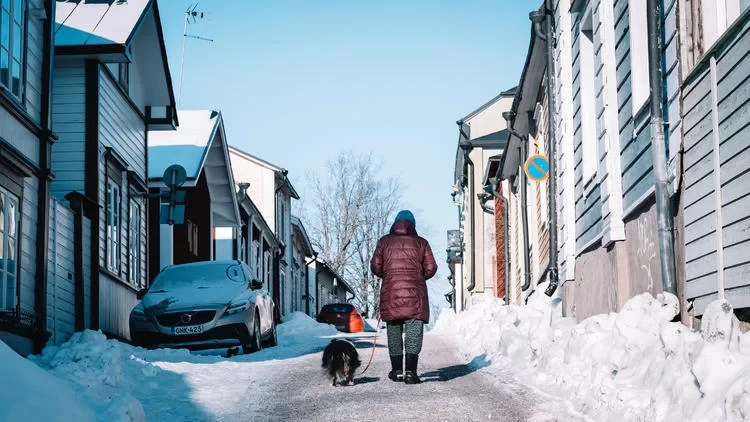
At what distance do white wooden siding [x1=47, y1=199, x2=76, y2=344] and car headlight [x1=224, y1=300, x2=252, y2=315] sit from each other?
90.1 inches

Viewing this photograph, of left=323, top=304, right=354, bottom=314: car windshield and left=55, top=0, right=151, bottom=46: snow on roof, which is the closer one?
left=55, top=0, right=151, bottom=46: snow on roof

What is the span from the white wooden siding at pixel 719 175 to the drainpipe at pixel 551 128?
292 inches

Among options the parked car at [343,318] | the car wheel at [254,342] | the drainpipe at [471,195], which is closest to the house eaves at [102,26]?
the car wheel at [254,342]

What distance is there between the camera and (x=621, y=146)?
11.6 metres

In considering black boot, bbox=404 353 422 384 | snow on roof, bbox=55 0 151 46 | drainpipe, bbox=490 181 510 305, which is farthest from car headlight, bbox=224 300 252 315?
drainpipe, bbox=490 181 510 305

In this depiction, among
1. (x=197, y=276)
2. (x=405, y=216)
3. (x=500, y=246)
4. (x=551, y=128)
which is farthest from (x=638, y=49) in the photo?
(x=500, y=246)

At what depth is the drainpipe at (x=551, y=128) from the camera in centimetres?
1628

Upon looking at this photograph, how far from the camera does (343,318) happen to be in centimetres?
4072

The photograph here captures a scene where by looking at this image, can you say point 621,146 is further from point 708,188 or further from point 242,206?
point 242,206

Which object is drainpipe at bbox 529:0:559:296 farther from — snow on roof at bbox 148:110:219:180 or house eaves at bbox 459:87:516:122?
house eaves at bbox 459:87:516:122

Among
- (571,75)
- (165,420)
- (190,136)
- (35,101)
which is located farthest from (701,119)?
(190,136)

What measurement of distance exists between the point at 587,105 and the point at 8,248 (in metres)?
7.05

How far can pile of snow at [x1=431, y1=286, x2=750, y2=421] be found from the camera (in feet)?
19.8

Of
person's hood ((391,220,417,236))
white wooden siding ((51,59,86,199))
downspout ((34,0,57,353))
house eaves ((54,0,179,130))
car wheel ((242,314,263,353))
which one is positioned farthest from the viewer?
white wooden siding ((51,59,86,199))
